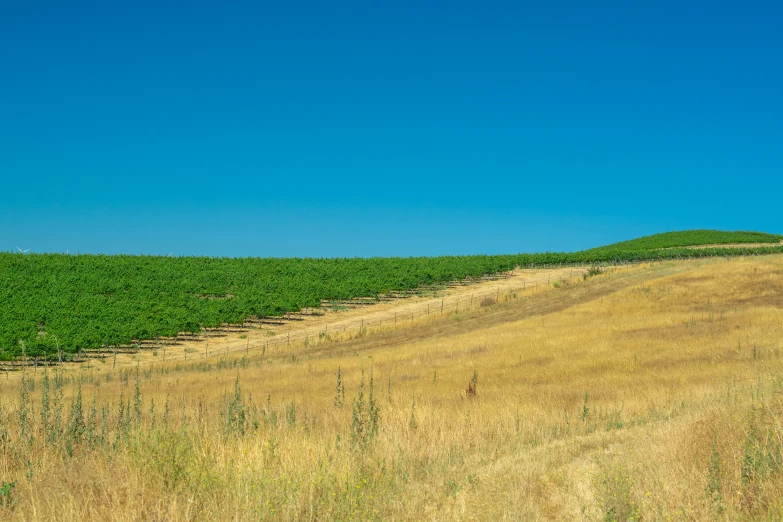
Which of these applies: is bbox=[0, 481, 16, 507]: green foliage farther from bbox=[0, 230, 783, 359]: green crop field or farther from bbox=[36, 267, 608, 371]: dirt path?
bbox=[36, 267, 608, 371]: dirt path

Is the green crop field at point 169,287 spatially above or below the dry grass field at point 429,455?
above

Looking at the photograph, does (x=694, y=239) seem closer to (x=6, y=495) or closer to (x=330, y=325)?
(x=330, y=325)

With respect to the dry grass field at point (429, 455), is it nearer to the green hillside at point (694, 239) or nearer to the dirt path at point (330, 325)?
the dirt path at point (330, 325)

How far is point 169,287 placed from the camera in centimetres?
5731

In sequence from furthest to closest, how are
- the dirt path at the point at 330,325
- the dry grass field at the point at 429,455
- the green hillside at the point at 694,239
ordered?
the green hillside at the point at 694,239 → the dirt path at the point at 330,325 → the dry grass field at the point at 429,455

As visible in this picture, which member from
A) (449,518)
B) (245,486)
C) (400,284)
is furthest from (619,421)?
(400,284)

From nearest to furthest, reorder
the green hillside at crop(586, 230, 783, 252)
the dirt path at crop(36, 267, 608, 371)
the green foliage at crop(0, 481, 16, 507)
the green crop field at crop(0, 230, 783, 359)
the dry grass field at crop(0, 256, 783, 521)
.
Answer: the dry grass field at crop(0, 256, 783, 521) < the green foliage at crop(0, 481, 16, 507) < the dirt path at crop(36, 267, 608, 371) < the green crop field at crop(0, 230, 783, 359) < the green hillside at crop(586, 230, 783, 252)

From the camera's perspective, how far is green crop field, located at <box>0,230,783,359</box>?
4000cm

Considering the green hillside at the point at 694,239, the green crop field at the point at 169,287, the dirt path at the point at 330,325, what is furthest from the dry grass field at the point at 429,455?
the green hillside at the point at 694,239

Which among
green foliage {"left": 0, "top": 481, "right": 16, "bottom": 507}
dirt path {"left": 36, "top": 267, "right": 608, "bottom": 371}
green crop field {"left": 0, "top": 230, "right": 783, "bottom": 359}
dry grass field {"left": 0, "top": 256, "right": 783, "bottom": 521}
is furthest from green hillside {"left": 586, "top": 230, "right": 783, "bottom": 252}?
green foliage {"left": 0, "top": 481, "right": 16, "bottom": 507}

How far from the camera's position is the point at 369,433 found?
27.2 feet

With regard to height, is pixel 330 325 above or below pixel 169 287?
A: below

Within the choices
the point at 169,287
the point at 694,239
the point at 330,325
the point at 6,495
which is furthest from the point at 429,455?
the point at 694,239

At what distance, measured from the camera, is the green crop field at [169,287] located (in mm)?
40000
